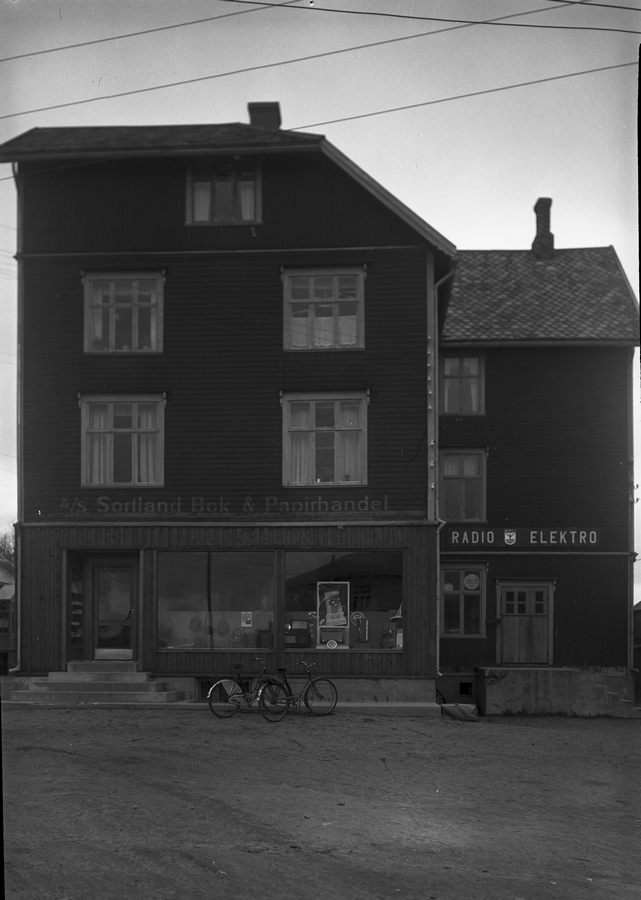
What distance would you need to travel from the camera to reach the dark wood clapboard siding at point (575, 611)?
27.5m

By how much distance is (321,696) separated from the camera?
20.5 metres

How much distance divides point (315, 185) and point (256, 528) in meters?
6.83

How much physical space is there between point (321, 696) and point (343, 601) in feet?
8.52

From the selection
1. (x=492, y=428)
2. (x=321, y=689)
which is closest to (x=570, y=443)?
(x=492, y=428)

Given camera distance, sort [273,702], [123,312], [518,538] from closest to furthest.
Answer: [273,702], [123,312], [518,538]

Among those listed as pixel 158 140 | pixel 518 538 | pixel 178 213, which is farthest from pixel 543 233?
pixel 158 140

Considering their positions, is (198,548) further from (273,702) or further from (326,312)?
(326,312)

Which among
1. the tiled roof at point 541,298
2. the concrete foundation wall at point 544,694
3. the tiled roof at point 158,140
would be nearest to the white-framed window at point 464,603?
the concrete foundation wall at point 544,694

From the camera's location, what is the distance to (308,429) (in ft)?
74.6

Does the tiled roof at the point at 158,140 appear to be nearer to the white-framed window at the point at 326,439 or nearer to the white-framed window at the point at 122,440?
the white-framed window at the point at 122,440

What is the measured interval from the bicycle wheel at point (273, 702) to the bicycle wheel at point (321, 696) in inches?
28.4

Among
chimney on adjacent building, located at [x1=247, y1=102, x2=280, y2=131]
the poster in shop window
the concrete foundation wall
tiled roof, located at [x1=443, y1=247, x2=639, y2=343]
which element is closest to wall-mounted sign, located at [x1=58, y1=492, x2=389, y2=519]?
the poster in shop window

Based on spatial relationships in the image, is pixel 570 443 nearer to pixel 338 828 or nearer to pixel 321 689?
pixel 321 689

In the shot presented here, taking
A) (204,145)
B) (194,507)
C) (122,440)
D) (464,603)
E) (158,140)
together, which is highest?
(158,140)
